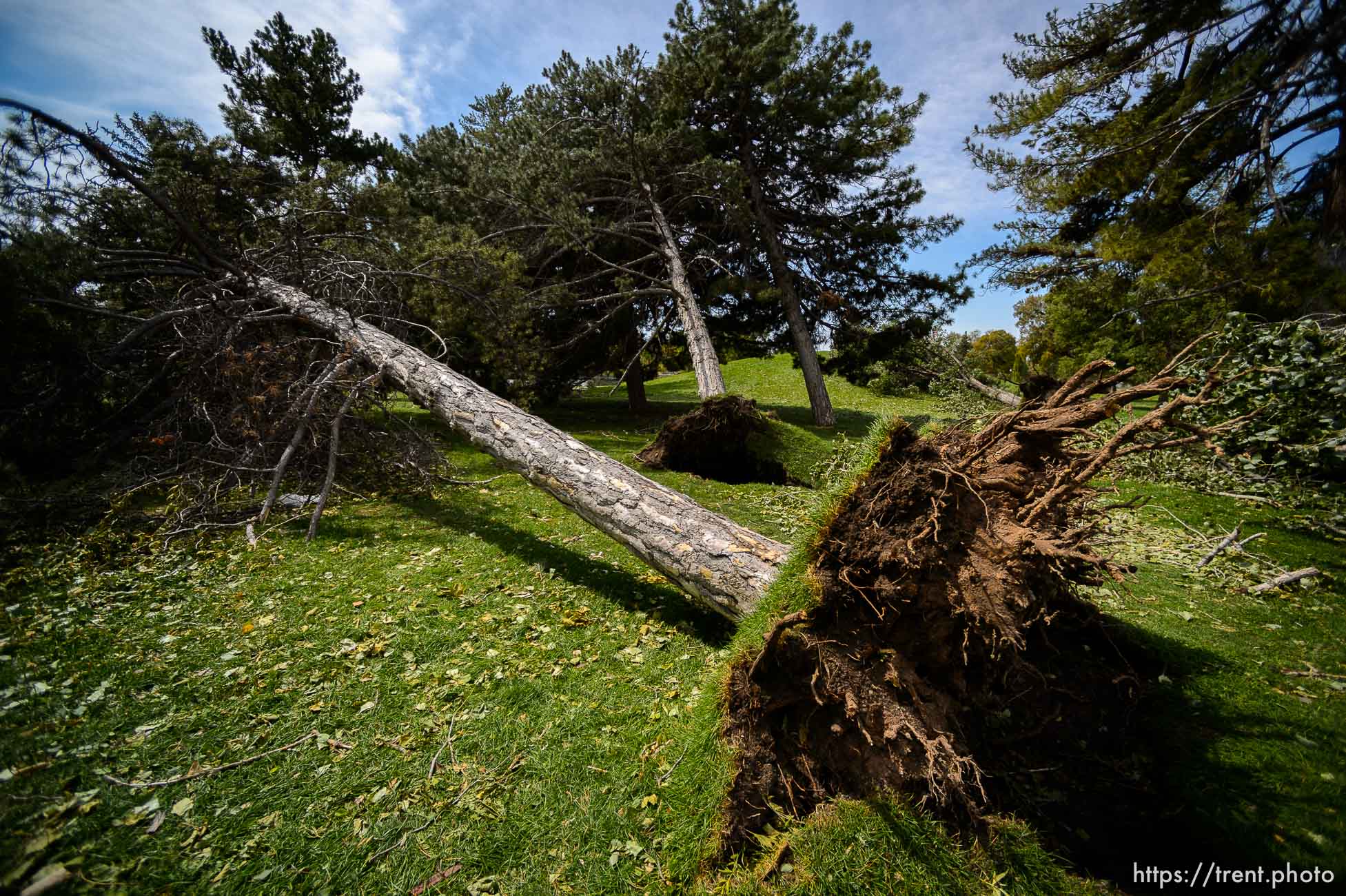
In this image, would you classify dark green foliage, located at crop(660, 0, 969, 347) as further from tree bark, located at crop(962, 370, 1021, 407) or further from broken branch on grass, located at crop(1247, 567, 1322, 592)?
broken branch on grass, located at crop(1247, 567, 1322, 592)

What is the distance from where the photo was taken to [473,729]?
248 centimetres

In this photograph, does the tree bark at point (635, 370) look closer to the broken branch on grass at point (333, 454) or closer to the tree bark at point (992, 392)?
the broken branch on grass at point (333, 454)

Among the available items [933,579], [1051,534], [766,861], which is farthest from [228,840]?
[1051,534]

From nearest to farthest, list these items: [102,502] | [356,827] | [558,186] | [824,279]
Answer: [356,827] < [102,502] < [558,186] < [824,279]

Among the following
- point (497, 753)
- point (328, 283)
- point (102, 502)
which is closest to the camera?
point (497, 753)

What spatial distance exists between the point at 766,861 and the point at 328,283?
8.09 meters

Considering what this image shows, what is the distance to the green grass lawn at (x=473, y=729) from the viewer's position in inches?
70.9

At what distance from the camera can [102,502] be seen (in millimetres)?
4539

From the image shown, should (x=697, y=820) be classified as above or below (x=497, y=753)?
above

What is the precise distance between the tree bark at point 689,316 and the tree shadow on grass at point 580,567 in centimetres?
571

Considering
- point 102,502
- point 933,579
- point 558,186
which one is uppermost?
point 558,186

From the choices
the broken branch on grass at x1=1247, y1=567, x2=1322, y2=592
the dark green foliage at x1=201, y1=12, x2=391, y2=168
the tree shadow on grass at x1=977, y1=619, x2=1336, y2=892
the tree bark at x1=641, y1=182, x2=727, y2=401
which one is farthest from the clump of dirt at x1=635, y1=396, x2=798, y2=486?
the dark green foliage at x1=201, y1=12, x2=391, y2=168

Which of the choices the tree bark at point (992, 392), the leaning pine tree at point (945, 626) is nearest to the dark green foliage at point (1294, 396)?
the leaning pine tree at point (945, 626)

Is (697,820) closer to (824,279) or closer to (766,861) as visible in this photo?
(766,861)
